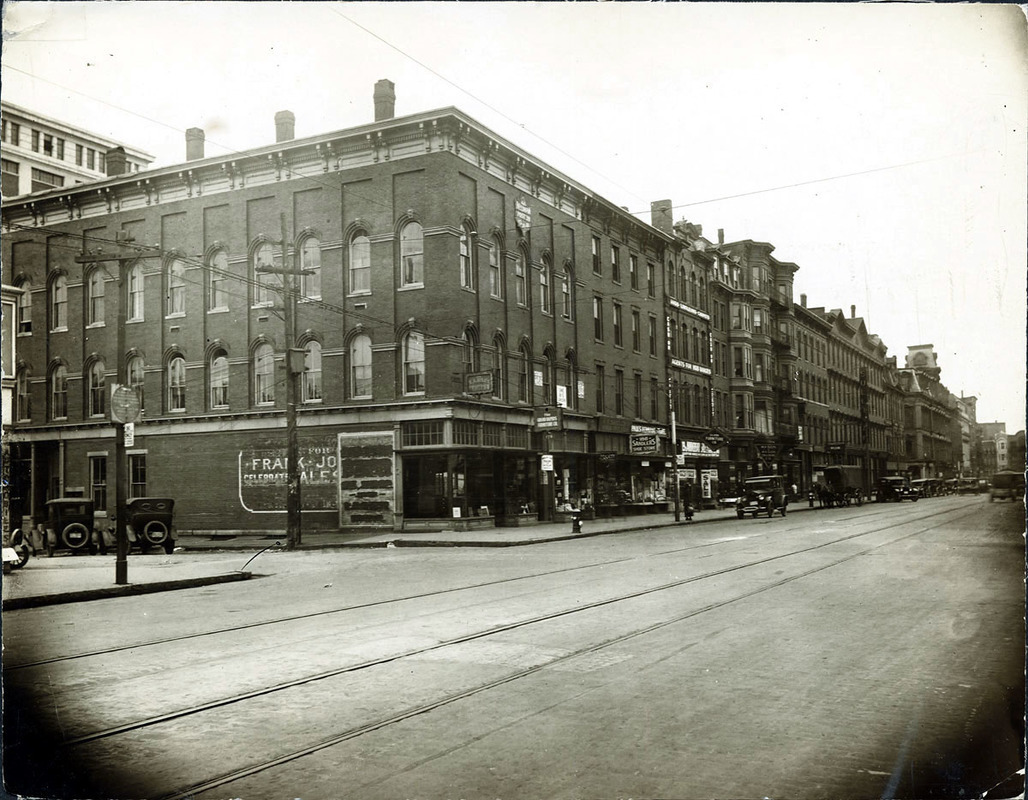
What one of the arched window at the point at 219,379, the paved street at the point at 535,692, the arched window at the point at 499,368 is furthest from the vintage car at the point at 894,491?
the paved street at the point at 535,692

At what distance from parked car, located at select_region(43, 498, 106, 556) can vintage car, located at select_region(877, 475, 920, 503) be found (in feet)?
149

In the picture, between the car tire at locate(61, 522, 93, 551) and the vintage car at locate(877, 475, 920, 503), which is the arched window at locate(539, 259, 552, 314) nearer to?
the car tire at locate(61, 522, 93, 551)

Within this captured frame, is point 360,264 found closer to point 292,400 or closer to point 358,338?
point 358,338

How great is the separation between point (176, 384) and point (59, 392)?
6.98m

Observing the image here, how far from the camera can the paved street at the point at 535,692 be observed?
4840mm

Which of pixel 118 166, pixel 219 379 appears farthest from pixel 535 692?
pixel 219 379

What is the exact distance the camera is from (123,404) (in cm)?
1436

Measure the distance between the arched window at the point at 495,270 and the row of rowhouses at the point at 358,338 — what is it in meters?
0.26

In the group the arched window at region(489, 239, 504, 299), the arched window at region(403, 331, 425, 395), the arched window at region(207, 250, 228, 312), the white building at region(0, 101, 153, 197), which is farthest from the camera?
the arched window at region(489, 239, 504, 299)

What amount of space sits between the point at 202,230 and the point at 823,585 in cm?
1854

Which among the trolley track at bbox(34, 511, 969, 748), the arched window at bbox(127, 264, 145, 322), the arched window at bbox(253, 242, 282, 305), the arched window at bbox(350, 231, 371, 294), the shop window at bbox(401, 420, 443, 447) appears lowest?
the trolley track at bbox(34, 511, 969, 748)

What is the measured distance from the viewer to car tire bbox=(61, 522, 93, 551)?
2320cm

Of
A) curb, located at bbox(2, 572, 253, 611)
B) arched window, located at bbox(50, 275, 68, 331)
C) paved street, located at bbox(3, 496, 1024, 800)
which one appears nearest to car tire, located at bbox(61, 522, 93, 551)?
curb, located at bbox(2, 572, 253, 611)

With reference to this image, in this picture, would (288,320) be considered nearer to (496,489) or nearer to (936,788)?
(496,489)
